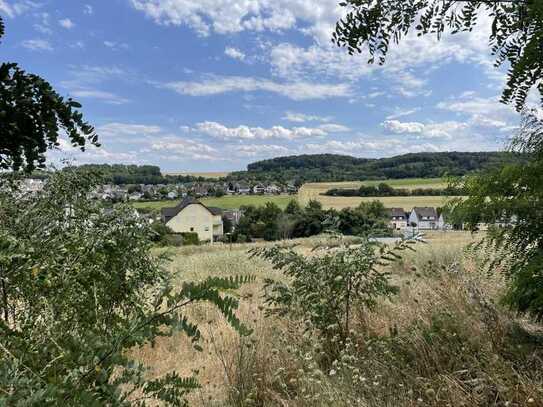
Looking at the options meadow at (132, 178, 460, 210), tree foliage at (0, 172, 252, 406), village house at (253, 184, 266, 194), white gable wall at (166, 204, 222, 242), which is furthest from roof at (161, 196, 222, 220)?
tree foliage at (0, 172, 252, 406)

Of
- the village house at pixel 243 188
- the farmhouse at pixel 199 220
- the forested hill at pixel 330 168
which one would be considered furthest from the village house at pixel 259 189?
the farmhouse at pixel 199 220

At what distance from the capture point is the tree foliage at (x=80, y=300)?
57.3 inches

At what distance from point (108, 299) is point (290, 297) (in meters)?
1.71

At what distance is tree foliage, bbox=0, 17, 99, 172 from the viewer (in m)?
1.25

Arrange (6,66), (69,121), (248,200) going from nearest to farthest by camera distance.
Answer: (6,66)
(69,121)
(248,200)

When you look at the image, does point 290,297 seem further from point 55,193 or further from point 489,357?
point 55,193

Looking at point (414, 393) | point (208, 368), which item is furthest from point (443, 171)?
point (208, 368)

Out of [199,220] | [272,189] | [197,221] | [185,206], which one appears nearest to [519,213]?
[185,206]

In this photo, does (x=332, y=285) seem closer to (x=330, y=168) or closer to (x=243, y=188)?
(x=243, y=188)

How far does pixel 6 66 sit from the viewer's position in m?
1.25

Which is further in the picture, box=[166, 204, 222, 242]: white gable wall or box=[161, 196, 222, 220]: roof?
box=[166, 204, 222, 242]: white gable wall

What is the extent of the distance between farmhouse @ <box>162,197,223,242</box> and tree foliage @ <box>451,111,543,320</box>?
4251 cm

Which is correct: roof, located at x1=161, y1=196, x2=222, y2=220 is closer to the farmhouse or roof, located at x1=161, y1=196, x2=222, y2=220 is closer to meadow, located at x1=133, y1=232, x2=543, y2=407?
the farmhouse

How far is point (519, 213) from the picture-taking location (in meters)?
3.24
